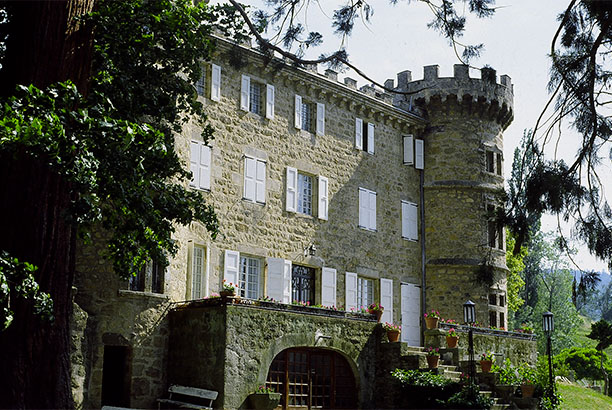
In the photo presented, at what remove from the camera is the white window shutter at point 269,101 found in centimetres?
1978

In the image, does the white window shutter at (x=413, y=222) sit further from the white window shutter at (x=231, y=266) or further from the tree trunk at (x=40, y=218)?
the tree trunk at (x=40, y=218)

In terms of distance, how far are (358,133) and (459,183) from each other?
3666 mm

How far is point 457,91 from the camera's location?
933 inches

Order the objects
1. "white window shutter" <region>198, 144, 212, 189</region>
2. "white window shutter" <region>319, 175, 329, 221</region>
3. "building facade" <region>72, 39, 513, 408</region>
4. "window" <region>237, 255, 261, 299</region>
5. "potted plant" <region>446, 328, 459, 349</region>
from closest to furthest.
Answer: "building facade" <region>72, 39, 513, 408</region>, "white window shutter" <region>198, 144, 212, 189</region>, "potted plant" <region>446, 328, 459, 349</region>, "window" <region>237, 255, 261, 299</region>, "white window shutter" <region>319, 175, 329, 221</region>

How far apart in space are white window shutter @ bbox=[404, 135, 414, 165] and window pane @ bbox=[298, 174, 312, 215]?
13.3 ft

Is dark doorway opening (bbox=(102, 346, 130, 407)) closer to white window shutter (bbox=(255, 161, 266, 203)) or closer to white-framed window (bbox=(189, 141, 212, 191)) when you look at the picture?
white-framed window (bbox=(189, 141, 212, 191))

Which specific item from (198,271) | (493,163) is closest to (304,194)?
(198,271)

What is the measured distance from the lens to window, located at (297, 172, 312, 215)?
20484mm

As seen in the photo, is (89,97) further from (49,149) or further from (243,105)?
(243,105)

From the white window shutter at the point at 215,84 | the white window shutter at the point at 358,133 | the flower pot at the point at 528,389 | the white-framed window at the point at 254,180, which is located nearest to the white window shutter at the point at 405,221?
the white window shutter at the point at 358,133

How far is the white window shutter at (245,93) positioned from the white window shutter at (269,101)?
25.0 inches

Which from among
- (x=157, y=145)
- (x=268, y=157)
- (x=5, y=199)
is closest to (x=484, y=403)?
(x=268, y=157)

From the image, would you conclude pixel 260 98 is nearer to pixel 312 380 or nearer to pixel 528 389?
pixel 312 380

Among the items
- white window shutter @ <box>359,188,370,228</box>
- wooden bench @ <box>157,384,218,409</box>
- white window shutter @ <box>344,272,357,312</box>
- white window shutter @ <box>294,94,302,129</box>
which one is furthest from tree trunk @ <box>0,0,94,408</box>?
white window shutter @ <box>359,188,370,228</box>
